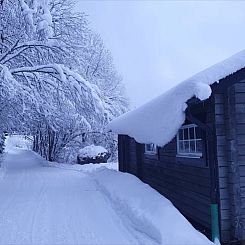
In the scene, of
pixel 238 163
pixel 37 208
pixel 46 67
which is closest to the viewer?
pixel 238 163

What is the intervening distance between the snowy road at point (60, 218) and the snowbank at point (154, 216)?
22cm

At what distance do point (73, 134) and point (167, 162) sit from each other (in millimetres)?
21274

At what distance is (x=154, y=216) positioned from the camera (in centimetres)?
726

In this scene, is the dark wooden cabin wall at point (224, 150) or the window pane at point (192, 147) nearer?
the dark wooden cabin wall at point (224, 150)

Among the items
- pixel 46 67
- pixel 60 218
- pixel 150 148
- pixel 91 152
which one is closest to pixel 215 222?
pixel 60 218

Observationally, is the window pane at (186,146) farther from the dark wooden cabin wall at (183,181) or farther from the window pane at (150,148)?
the window pane at (150,148)

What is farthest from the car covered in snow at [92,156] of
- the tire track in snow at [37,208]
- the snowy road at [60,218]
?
the snowy road at [60,218]

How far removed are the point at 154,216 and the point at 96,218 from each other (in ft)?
5.80

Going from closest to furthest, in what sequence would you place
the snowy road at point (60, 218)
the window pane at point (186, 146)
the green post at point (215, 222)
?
1. the green post at point (215, 222)
2. the snowy road at point (60, 218)
3. the window pane at point (186, 146)

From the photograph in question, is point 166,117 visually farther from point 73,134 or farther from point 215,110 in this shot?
point 73,134

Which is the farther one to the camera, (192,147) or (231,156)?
(192,147)

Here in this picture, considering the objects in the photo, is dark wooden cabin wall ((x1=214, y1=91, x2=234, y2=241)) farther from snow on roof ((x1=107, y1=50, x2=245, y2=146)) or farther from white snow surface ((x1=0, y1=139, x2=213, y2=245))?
white snow surface ((x1=0, y1=139, x2=213, y2=245))

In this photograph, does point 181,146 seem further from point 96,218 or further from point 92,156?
point 92,156

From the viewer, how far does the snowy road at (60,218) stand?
22.6ft
